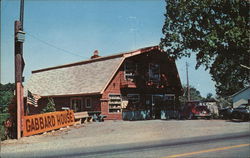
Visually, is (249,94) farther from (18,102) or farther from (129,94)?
(18,102)

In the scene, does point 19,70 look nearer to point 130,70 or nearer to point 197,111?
point 130,70

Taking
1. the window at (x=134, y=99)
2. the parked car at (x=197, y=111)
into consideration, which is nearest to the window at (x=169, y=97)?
the parked car at (x=197, y=111)

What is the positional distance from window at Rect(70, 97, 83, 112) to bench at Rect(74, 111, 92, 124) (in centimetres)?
444

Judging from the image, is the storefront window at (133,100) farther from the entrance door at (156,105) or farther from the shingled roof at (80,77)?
the shingled roof at (80,77)

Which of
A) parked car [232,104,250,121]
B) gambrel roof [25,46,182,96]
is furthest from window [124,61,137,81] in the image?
parked car [232,104,250,121]

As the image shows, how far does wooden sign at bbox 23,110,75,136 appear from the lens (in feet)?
52.0

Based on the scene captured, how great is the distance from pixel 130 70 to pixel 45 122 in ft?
43.6

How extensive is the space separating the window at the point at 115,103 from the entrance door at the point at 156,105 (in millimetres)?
4435

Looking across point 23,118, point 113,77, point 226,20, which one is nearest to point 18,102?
point 23,118

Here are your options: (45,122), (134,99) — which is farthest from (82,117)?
(134,99)

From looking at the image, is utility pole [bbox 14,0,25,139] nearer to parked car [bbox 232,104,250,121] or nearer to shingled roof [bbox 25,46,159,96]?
shingled roof [bbox 25,46,159,96]

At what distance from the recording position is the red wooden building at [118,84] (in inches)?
1064

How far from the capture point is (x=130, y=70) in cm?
2916

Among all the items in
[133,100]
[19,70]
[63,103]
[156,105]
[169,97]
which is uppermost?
[19,70]
